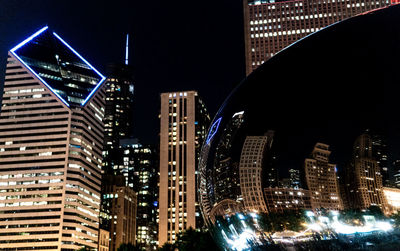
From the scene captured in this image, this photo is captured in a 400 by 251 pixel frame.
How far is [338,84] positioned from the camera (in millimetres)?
4039

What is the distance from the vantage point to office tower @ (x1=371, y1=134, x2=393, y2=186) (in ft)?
12.8

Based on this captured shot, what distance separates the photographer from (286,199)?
163 inches

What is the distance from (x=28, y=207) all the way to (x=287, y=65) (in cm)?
13337

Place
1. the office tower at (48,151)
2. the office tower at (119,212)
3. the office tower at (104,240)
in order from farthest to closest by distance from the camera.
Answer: the office tower at (119,212), the office tower at (104,240), the office tower at (48,151)

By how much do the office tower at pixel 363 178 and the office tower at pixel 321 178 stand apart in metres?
0.13

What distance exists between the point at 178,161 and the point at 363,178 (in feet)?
434

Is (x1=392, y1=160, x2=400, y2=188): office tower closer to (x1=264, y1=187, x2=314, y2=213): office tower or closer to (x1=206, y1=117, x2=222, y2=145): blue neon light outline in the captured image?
(x1=264, y1=187, x2=314, y2=213): office tower

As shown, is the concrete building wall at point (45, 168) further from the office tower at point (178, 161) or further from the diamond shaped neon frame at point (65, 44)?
the office tower at point (178, 161)

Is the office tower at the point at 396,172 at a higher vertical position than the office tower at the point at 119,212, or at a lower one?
lower

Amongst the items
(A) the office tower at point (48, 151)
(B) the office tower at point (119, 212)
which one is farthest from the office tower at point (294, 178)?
(B) the office tower at point (119, 212)

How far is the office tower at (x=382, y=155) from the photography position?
390 centimetres

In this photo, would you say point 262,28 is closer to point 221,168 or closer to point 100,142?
point 100,142

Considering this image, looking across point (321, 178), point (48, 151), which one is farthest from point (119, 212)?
point (321, 178)

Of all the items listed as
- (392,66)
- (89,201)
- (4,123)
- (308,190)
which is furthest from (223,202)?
(4,123)
